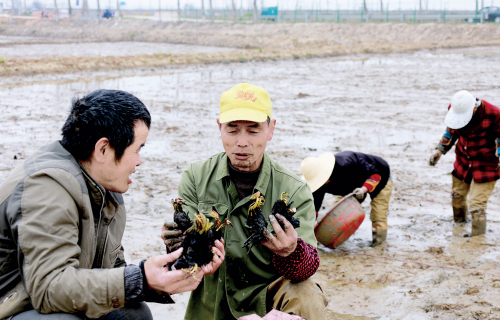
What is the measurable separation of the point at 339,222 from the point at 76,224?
3071mm

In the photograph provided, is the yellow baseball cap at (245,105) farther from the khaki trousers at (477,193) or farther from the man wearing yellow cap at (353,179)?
the khaki trousers at (477,193)

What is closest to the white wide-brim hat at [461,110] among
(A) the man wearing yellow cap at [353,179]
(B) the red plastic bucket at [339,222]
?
(A) the man wearing yellow cap at [353,179]

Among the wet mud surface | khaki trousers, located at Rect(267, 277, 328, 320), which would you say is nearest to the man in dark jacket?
khaki trousers, located at Rect(267, 277, 328, 320)

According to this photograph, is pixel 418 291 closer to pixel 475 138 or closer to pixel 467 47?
pixel 475 138

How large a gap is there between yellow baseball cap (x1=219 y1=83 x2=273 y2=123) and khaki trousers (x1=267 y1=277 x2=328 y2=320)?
3.11 feet

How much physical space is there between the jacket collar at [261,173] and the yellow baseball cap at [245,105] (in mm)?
264

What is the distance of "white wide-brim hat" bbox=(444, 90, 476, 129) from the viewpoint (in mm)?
5098

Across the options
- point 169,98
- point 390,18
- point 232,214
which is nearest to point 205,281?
point 232,214

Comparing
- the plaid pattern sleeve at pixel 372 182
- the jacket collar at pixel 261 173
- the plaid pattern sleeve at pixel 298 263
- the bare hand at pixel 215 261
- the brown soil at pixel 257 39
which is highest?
the brown soil at pixel 257 39

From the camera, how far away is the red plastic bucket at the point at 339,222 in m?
4.67

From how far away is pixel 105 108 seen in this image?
7.14ft

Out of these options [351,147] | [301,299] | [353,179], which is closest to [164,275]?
[301,299]

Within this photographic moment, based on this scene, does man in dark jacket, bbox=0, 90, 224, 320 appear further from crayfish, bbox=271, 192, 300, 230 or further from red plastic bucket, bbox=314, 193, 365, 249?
red plastic bucket, bbox=314, 193, 365, 249

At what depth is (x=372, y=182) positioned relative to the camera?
196 inches
